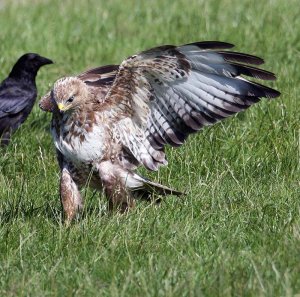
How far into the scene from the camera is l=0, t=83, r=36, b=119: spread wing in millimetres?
9289

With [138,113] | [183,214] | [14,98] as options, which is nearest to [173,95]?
[138,113]

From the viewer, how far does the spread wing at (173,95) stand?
627 centimetres

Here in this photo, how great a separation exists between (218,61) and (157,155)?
0.74 metres

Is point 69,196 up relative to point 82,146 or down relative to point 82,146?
down

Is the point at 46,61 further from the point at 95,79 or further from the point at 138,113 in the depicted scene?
the point at 138,113

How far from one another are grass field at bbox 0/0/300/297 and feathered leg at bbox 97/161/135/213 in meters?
0.08

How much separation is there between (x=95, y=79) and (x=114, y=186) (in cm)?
102

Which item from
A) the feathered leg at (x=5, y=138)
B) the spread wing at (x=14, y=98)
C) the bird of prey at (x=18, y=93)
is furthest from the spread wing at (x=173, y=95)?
the spread wing at (x=14, y=98)

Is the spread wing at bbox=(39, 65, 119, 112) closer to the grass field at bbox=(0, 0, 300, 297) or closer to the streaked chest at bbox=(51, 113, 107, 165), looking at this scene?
the streaked chest at bbox=(51, 113, 107, 165)

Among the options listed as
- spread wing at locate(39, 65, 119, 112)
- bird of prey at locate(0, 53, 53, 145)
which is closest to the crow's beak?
bird of prey at locate(0, 53, 53, 145)

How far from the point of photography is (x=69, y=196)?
252 inches

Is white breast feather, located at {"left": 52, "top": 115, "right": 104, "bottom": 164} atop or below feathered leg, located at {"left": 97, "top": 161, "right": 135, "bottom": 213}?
atop

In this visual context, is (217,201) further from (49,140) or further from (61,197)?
(49,140)

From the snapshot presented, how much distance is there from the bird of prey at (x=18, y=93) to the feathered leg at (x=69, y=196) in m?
2.50
